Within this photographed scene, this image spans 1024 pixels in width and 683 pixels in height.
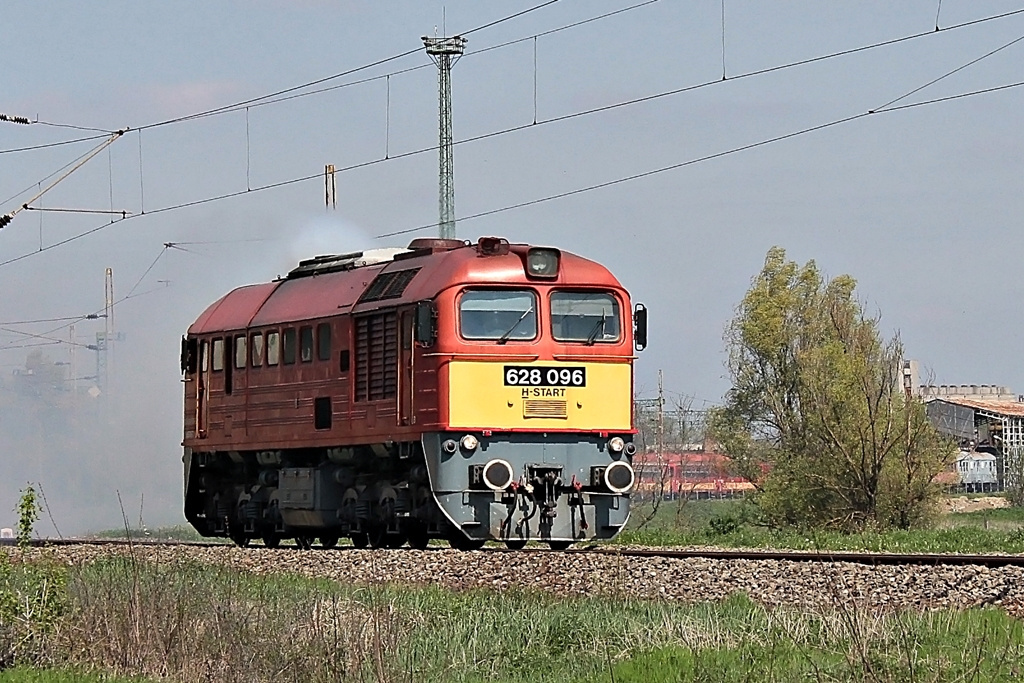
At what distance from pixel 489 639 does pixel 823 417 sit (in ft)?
86.4

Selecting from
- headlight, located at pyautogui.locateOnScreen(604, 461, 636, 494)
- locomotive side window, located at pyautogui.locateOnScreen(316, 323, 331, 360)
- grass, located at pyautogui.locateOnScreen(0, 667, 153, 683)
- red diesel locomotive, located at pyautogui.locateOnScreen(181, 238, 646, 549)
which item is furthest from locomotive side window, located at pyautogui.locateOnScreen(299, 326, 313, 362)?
grass, located at pyautogui.locateOnScreen(0, 667, 153, 683)

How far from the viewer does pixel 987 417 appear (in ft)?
331

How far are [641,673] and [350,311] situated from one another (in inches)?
487

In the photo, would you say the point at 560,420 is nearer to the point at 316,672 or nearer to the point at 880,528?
the point at 316,672

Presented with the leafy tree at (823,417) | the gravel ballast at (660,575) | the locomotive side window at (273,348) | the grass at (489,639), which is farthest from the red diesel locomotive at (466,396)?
the leafy tree at (823,417)

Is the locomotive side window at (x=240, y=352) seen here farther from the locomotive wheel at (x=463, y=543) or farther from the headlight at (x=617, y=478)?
the headlight at (x=617, y=478)

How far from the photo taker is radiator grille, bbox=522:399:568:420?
21.2 m

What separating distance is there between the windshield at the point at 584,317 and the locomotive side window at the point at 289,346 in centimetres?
458

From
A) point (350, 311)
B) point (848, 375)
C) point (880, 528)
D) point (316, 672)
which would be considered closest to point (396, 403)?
point (350, 311)

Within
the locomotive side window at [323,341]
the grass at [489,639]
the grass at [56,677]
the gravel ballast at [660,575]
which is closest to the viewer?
the grass at [489,639]

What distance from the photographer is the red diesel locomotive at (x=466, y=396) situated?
68.7ft

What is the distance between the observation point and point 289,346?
24422 millimetres

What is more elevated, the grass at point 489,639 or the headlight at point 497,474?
the headlight at point 497,474

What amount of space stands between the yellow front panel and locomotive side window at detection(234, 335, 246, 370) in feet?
19.5
